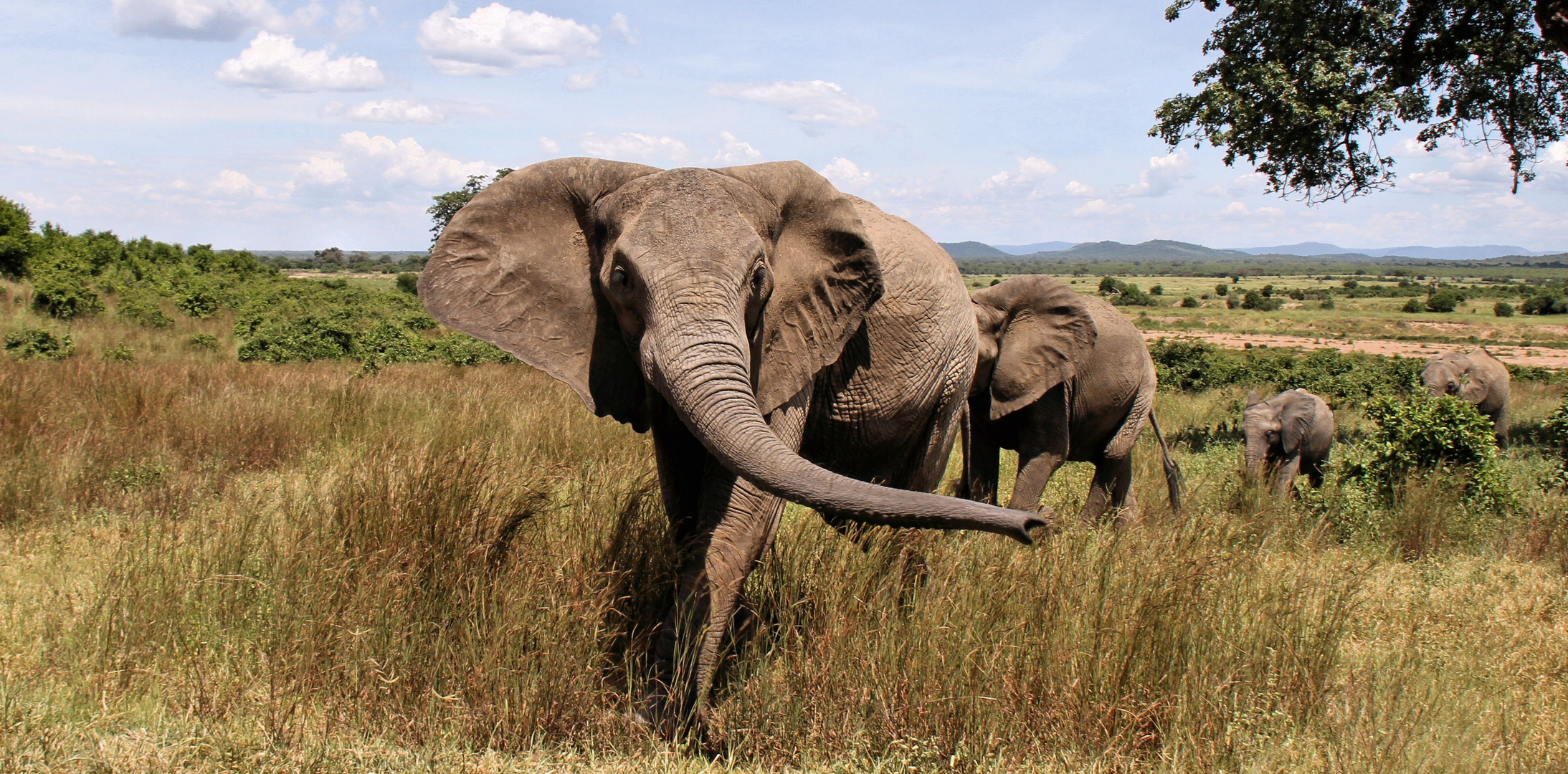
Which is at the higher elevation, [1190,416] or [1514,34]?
[1514,34]

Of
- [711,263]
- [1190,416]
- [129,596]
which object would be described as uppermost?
[711,263]

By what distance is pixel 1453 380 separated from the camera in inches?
513

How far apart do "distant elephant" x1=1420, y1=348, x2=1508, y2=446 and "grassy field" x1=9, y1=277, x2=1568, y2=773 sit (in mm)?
9025

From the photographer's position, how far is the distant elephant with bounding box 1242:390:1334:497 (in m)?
9.79

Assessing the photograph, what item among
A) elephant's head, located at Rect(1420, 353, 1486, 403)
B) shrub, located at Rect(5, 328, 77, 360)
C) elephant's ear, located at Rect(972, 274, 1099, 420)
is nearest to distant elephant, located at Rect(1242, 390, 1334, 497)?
elephant's ear, located at Rect(972, 274, 1099, 420)

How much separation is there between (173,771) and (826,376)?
8.59 feet

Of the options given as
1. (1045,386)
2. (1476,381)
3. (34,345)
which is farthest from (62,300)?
(1476,381)

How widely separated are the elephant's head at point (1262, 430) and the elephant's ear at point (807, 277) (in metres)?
7.34

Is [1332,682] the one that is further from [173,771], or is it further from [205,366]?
[205,366]

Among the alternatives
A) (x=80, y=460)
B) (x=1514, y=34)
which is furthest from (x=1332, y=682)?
(x=1514, y=34)

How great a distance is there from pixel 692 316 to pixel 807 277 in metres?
0.71

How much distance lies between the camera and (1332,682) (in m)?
4.08

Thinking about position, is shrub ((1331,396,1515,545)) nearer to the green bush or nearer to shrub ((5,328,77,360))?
shrub ((5,328,77,360))

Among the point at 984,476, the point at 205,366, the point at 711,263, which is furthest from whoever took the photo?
the point at 205,366
